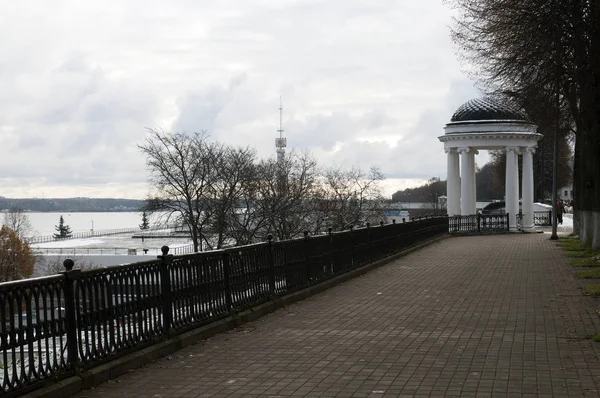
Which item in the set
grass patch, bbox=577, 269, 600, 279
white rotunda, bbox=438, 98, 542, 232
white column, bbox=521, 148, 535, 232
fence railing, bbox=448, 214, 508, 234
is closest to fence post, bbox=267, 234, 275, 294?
grass patch, bbox=577, 269, 600, 279

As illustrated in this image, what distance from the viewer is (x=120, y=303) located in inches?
364

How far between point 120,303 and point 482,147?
142 ft

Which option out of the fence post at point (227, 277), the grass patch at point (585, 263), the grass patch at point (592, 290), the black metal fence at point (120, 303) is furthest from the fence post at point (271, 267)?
the grass patch at point (585, 263)

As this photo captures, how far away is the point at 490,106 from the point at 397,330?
132ft

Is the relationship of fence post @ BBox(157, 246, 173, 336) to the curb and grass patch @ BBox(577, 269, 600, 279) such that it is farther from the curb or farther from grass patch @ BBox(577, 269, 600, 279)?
grass patch @ BBox(577, 269, 600, 279)

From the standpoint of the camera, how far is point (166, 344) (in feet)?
33.5

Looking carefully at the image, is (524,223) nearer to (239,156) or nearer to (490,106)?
(490,106)

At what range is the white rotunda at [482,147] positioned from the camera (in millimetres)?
49469

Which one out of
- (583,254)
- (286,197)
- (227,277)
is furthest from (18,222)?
(227,277)

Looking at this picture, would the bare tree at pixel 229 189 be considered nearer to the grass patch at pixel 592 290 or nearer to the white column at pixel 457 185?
the white column at pixel 457 185

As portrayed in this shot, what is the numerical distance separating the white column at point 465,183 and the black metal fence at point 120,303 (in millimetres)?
36239

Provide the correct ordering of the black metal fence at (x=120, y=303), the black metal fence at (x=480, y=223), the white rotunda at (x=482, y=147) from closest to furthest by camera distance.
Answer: the black metal fence at (x=120, y=303) < the black metal fence at (x=480, y=223) < the white rotunda at (x=482, y=147)

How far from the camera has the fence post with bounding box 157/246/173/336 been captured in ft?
33.8

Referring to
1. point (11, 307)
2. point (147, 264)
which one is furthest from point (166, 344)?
point (11, 307)
